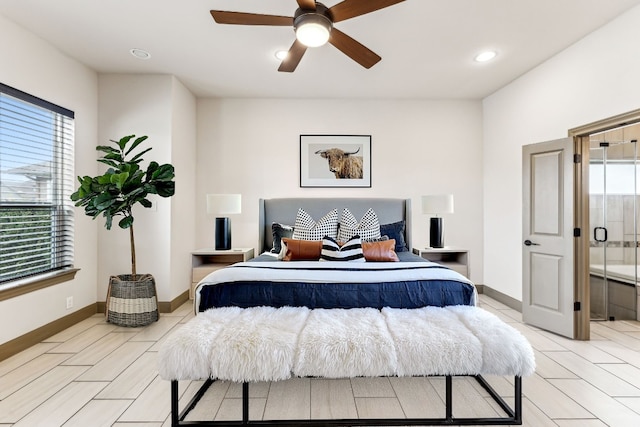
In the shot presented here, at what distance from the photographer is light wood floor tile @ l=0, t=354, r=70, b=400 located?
2.36 metres

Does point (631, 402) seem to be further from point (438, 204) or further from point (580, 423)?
point (438, 204)

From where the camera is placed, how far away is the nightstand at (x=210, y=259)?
416 centimetres

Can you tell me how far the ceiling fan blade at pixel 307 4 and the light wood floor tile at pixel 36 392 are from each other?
297cm

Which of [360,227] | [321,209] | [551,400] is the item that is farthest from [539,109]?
[551,400]

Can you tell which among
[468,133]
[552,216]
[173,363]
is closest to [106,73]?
[173,363]

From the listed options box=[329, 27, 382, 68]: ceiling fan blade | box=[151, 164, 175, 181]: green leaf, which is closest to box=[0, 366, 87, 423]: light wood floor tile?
box=[151, 164, 175, 181]: green leaf

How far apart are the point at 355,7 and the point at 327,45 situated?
4.14 feet

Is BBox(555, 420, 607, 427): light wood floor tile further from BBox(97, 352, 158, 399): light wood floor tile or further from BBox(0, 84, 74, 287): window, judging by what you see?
BBox(0, 84, 74, 287): window

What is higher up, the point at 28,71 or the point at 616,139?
the point at 28,71

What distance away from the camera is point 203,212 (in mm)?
4848

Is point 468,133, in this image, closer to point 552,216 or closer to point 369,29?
point 552,216

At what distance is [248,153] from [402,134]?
2.21 m

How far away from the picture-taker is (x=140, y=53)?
137 inches

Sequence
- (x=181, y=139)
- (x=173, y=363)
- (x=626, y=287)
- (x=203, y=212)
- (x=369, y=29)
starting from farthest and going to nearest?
(x=203, y=212) < (x=181, y=139) < (x=626, y=287) < (x=369, y=29) < (x=173, y=363)
